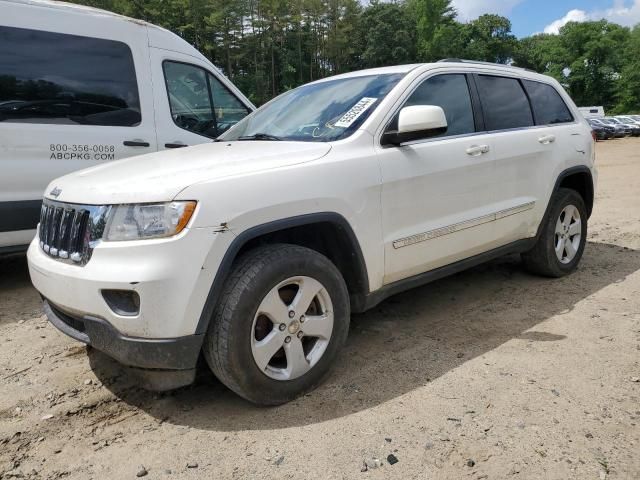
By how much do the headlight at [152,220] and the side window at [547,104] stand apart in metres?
3.33

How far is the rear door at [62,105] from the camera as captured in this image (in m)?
4.38

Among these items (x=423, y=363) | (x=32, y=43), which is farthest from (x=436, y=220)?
(x=32, y=43)

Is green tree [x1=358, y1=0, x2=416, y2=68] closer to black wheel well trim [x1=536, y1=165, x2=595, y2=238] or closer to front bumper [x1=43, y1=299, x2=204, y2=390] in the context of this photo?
black wheel well trim [x1=536, y1=165, x2=595, y2=238]

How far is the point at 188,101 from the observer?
18.0 ft

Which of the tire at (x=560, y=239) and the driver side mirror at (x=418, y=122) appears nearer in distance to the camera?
the driver side mirror at (x=418, y=122)

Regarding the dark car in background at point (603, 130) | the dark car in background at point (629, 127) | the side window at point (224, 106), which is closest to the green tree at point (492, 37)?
the dark car in background at point (629, 127)

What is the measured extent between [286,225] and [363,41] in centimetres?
6750

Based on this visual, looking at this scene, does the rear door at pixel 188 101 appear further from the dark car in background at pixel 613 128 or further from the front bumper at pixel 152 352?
the dark car in background at pixel 613 128

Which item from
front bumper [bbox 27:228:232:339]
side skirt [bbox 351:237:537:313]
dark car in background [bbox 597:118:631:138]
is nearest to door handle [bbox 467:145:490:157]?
side skirt [bbox 351:237:537:313]

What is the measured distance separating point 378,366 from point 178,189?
1577mm

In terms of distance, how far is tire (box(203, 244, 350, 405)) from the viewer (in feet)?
8.05

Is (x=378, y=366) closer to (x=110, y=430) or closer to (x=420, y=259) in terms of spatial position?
(x=420, y=259)

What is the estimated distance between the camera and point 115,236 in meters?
2.38

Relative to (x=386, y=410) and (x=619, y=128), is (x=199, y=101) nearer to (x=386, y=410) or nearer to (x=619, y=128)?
(x=386, y=410)
